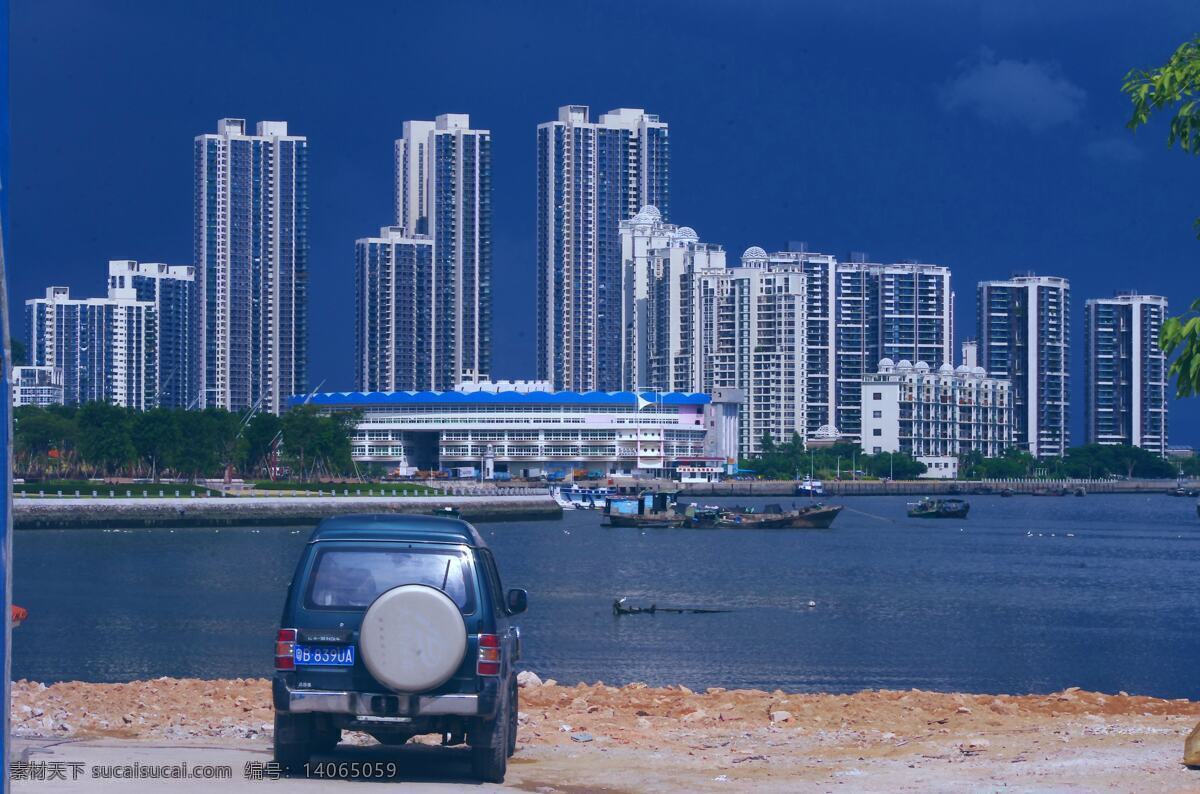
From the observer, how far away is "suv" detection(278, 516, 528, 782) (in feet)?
33.7

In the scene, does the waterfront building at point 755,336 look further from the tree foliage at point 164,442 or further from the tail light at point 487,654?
the tail light at point 487,654

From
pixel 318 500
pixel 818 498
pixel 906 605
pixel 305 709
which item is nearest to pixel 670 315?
pixel 818 498

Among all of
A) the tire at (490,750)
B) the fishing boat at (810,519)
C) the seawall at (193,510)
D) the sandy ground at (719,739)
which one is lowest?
the fishing boat at (810,519)

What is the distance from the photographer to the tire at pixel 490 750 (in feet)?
35.8

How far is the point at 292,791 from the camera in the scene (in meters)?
10.3

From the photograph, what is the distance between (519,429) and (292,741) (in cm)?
15637

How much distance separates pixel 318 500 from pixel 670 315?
3870 inches

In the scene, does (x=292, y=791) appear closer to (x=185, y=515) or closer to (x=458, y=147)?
(x=185, y=515)

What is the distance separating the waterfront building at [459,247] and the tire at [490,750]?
180215mm

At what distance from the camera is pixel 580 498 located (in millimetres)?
137125

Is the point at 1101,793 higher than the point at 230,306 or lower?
lower

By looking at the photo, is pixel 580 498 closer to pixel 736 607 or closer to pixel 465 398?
pixel 465 398

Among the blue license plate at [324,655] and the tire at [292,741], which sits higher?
the blue license plate at [324,655]

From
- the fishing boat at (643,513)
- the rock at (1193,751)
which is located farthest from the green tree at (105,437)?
the rock at (1193,751)
